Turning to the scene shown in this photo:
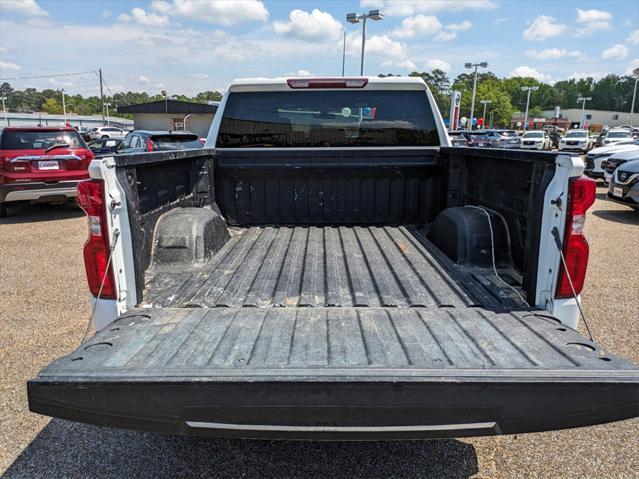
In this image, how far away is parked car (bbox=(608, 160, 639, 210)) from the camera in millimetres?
9898

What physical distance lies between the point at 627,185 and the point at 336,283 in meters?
9.65

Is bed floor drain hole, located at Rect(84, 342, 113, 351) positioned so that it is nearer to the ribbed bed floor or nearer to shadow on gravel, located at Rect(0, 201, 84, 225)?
the ribbed bed floor

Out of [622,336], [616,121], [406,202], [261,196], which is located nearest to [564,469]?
[622,336]

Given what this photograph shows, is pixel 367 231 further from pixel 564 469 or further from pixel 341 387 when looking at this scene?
pixel 341 387

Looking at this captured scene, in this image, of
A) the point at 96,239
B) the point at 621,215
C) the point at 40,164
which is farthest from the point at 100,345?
the point at 621,215

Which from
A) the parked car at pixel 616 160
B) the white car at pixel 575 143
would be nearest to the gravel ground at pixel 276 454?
the parked car at pixel 616 160

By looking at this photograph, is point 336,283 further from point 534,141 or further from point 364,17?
point 534,141

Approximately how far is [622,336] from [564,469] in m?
2.28

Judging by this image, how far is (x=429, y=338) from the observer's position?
2172mm

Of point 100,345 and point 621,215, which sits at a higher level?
point 100,345

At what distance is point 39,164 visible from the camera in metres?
9.68

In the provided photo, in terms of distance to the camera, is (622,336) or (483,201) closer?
(483,201)

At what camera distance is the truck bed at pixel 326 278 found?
8.91 feet

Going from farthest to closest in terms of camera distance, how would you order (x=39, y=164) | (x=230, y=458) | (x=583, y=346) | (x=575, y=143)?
1. (x=575, y=143)
2. (x=39, y=164)
3. (x=230, y=458)
4. (x=583, y=346)
